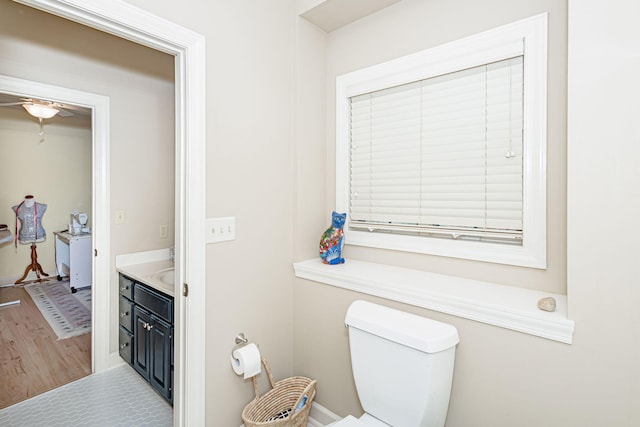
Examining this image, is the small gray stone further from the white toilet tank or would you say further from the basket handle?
the basket handle

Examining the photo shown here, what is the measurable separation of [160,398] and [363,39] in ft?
8.55

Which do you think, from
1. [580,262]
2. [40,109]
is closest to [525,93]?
[580,262]

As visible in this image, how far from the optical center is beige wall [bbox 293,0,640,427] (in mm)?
961

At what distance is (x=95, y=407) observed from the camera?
201 cm

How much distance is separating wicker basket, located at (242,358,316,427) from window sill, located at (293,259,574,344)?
56cm

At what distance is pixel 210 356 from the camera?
4.98 feet

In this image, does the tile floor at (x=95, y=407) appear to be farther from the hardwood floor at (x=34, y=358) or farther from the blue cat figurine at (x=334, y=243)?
the blue cat figurine at (x=334, y=243)

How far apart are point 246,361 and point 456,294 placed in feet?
3.32

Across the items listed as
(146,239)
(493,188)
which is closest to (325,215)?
(493,188)

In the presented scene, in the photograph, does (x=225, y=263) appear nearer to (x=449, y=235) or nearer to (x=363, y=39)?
(x=449, y=235)

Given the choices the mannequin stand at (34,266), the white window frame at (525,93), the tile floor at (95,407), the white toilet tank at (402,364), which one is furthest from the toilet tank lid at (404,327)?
the mannequin stand at (34,266)

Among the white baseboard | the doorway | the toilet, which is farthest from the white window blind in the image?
the doorway

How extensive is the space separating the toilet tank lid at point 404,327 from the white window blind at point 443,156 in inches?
21.0

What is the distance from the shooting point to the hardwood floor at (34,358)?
220 cm
